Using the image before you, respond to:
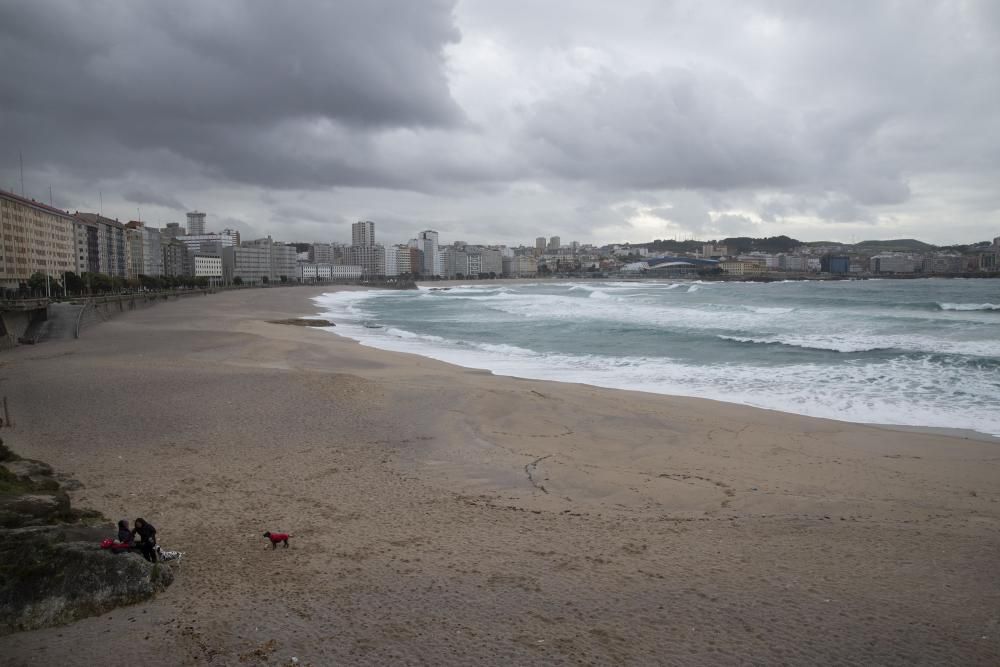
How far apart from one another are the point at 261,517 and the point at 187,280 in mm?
88733

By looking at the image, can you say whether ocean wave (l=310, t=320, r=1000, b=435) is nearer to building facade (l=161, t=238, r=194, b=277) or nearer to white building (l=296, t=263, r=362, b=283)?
building facade (l=161, t=238, r=194, b=277)

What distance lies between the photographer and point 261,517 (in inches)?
274

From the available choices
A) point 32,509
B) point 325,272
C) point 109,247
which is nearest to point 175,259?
point 109,247

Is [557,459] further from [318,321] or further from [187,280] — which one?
[187,280]

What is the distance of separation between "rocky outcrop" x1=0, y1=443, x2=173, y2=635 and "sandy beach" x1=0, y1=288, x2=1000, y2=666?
0.17 meters

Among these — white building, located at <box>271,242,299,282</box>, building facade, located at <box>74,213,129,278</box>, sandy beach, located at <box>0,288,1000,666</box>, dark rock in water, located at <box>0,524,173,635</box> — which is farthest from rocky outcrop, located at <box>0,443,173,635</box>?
white building, located at <box>271,242,299,282</box>

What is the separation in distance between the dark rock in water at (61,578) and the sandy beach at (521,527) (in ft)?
0.57

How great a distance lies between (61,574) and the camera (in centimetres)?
482

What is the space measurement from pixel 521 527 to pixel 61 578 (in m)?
4.13

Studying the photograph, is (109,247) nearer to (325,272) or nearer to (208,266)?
(208,266)

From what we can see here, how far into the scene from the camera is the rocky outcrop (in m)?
4.66

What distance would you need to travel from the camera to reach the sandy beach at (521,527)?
4594 millimetres

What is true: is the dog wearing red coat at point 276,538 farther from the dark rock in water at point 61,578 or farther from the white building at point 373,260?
the white building at point 373,260

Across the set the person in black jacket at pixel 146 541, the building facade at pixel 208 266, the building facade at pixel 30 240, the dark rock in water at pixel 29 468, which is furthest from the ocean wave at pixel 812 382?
the building facade at pixel 208 266
